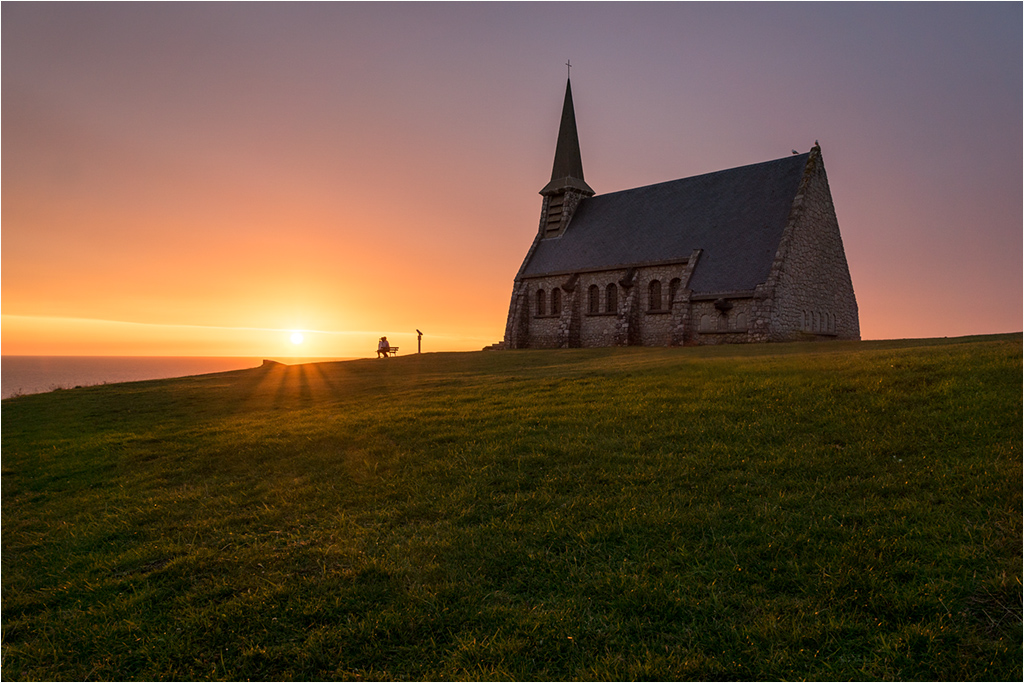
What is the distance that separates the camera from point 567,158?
53625mm

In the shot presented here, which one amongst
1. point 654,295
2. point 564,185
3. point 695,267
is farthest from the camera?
point 564,185

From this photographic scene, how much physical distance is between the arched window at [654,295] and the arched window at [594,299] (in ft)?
13.4

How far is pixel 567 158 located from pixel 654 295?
19494mm

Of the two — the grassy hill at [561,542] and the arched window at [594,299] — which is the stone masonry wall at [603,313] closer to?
the arched window at [594,299]

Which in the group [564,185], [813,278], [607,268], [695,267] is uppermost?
[564,185]

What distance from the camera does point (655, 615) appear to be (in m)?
5.76

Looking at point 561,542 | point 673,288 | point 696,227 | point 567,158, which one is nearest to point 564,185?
point 567,158

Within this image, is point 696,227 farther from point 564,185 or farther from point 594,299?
point 564,185

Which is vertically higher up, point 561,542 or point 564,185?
point 564,185

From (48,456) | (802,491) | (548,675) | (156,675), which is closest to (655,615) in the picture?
(548,675)

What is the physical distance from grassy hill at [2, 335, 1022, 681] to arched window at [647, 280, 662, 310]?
2675 cm

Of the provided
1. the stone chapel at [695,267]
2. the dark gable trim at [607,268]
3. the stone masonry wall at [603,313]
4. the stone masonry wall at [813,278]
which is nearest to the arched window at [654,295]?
the stone chapel at [695,267]

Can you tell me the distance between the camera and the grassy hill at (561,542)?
5.33 metres

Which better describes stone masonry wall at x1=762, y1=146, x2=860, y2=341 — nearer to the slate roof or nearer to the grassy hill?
the slate roof
